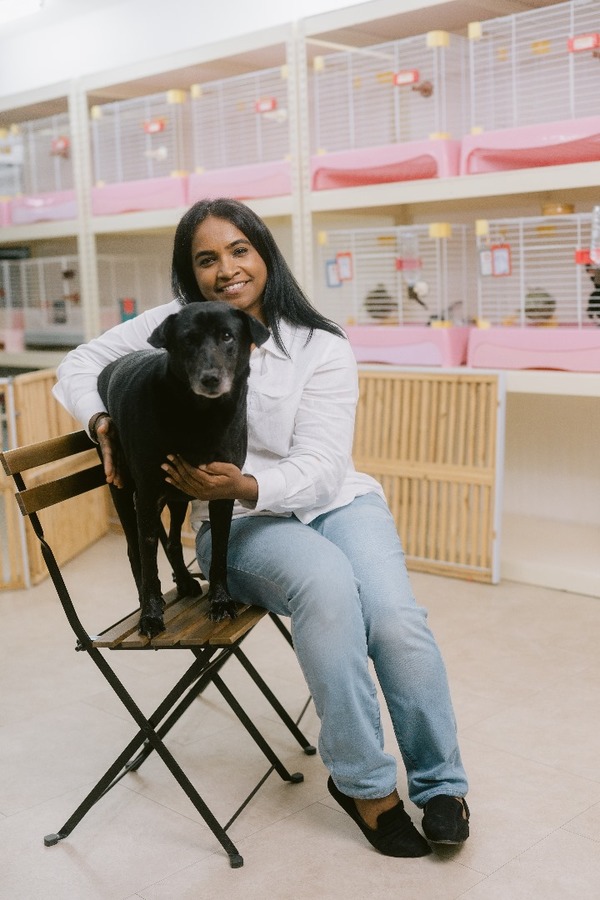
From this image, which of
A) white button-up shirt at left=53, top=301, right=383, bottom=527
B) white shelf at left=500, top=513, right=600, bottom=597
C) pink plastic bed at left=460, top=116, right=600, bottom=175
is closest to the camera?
white button-up shirt at left=53, top=301, right=383, bottom=527

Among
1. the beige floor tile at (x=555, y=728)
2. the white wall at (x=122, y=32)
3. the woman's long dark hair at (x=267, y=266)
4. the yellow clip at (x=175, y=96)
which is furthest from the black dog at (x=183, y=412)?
the white wall at (x=122, y=32)

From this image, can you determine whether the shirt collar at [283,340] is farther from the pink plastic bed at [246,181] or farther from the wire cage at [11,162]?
the wire cage at [11,162]

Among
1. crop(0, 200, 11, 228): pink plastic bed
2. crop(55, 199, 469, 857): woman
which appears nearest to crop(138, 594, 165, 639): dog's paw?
crop(55, 199, 469, 857): woman

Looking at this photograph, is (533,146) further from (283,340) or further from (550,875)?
(550,875)

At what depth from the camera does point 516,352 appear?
3.05 metres

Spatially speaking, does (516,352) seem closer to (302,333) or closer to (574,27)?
(574,27)

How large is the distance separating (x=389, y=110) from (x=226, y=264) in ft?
6.44

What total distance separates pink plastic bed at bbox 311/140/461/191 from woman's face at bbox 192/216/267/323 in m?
1.40

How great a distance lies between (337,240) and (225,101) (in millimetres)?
797

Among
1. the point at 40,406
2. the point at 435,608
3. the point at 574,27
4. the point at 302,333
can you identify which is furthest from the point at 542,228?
the point at 40,406

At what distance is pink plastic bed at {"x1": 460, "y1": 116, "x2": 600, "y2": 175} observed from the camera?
276 centimetres

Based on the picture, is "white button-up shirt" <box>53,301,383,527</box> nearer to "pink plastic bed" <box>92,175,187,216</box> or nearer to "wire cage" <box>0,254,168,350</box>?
"pink plastic bed" <box>92,175,187,216</box>

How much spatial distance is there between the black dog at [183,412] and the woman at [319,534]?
0.14 feet

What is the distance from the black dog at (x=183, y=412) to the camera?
152cm
